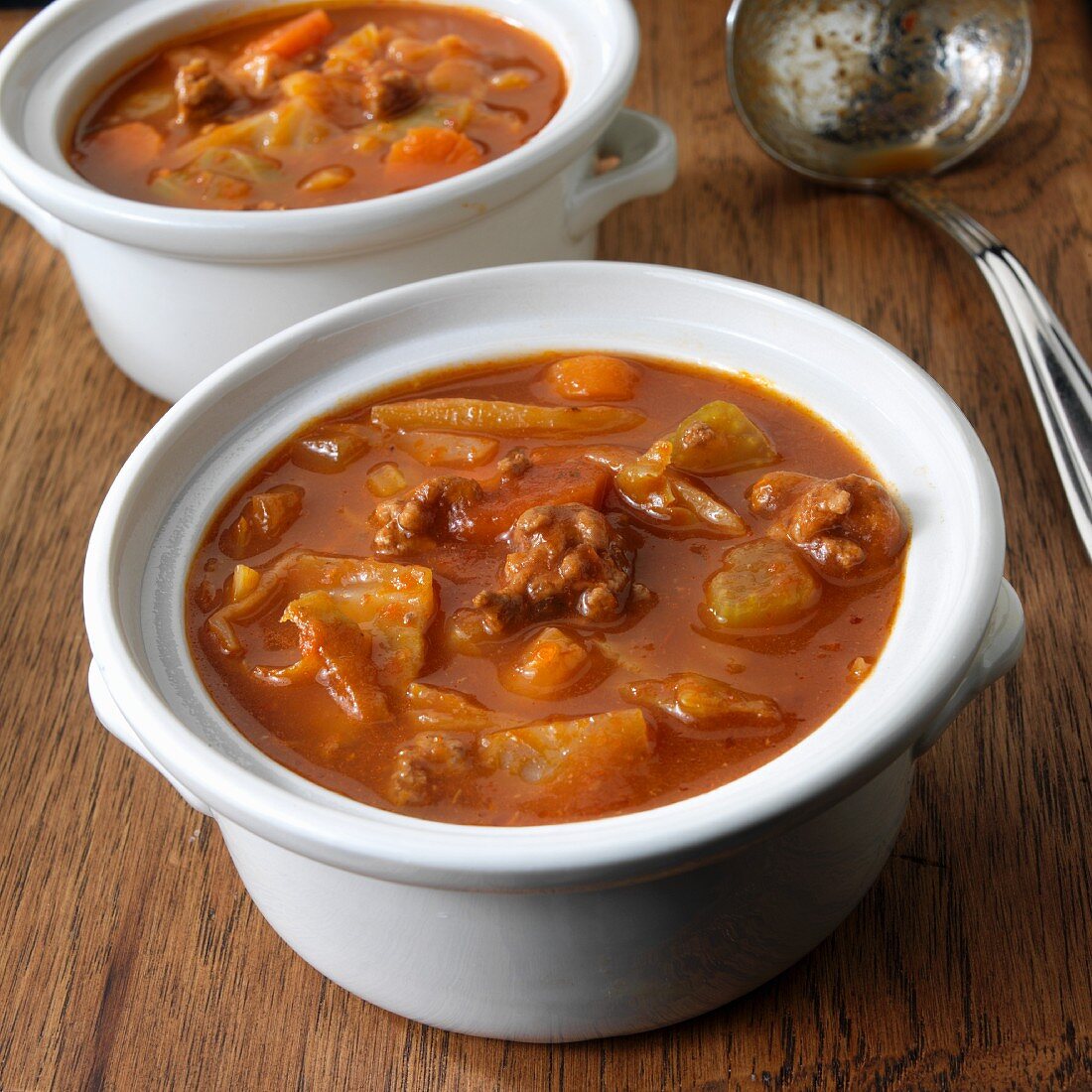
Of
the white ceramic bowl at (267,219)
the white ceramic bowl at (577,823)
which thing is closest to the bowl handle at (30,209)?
the white ceramic bowl at (267,219)

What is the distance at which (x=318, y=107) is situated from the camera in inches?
126

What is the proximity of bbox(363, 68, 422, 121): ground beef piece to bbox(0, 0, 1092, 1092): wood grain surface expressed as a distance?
829 mm

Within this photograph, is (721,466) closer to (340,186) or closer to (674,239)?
(340,186)

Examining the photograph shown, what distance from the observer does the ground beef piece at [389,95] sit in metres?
3.17

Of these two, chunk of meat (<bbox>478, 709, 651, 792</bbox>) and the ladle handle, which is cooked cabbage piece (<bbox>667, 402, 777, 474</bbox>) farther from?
the ladle handle

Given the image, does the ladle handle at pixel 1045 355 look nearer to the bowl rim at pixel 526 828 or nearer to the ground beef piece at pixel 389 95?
the bowl rim at pixel 526 828

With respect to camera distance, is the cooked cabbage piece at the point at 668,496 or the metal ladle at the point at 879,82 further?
the metal ladle at the point at 879,82

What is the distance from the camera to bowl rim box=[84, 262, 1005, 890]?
152cm

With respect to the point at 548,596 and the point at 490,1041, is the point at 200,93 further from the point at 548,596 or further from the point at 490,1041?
the point at 490,1041

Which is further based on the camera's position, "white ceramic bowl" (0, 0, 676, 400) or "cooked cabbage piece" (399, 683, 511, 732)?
"white ceramic bowl" (0, 0, 676, 400)

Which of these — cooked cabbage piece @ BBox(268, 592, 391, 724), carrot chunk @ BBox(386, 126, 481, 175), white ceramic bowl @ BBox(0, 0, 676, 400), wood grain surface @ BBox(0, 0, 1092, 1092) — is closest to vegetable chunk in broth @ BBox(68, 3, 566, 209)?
carrot chunk @ BBox(386, 126, 481, 175)

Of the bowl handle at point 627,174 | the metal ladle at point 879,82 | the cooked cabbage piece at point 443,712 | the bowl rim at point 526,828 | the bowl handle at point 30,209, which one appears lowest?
the metal ladle at point 879,82

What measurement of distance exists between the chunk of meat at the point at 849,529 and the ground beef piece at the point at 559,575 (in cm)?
26

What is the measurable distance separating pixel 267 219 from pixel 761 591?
51.2 inches
